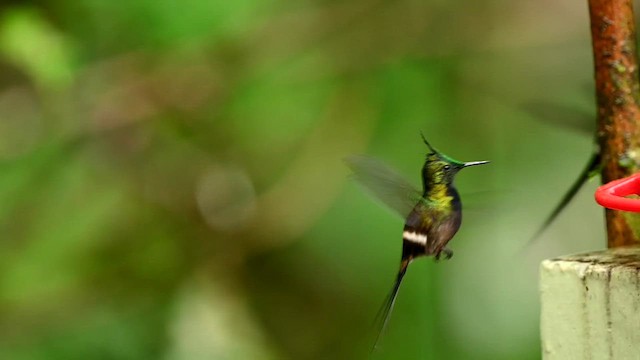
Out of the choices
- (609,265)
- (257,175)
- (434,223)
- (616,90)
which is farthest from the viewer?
(257,175)

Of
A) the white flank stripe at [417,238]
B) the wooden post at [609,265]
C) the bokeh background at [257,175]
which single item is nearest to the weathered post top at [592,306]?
the wooden post at [609,265]


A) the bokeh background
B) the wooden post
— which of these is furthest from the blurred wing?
the bokeh background

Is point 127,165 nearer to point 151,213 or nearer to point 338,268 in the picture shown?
point 151,213

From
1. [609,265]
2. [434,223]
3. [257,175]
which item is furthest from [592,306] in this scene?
[257,175]

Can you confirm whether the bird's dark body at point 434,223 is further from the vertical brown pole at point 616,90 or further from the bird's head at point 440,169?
the vertical brown pole at point 616,90

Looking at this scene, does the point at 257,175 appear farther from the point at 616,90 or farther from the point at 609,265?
the point at 609,265

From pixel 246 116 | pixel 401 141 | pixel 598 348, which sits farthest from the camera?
pixel 246 116

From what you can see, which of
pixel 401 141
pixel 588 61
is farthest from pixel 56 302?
pixel 588 61
